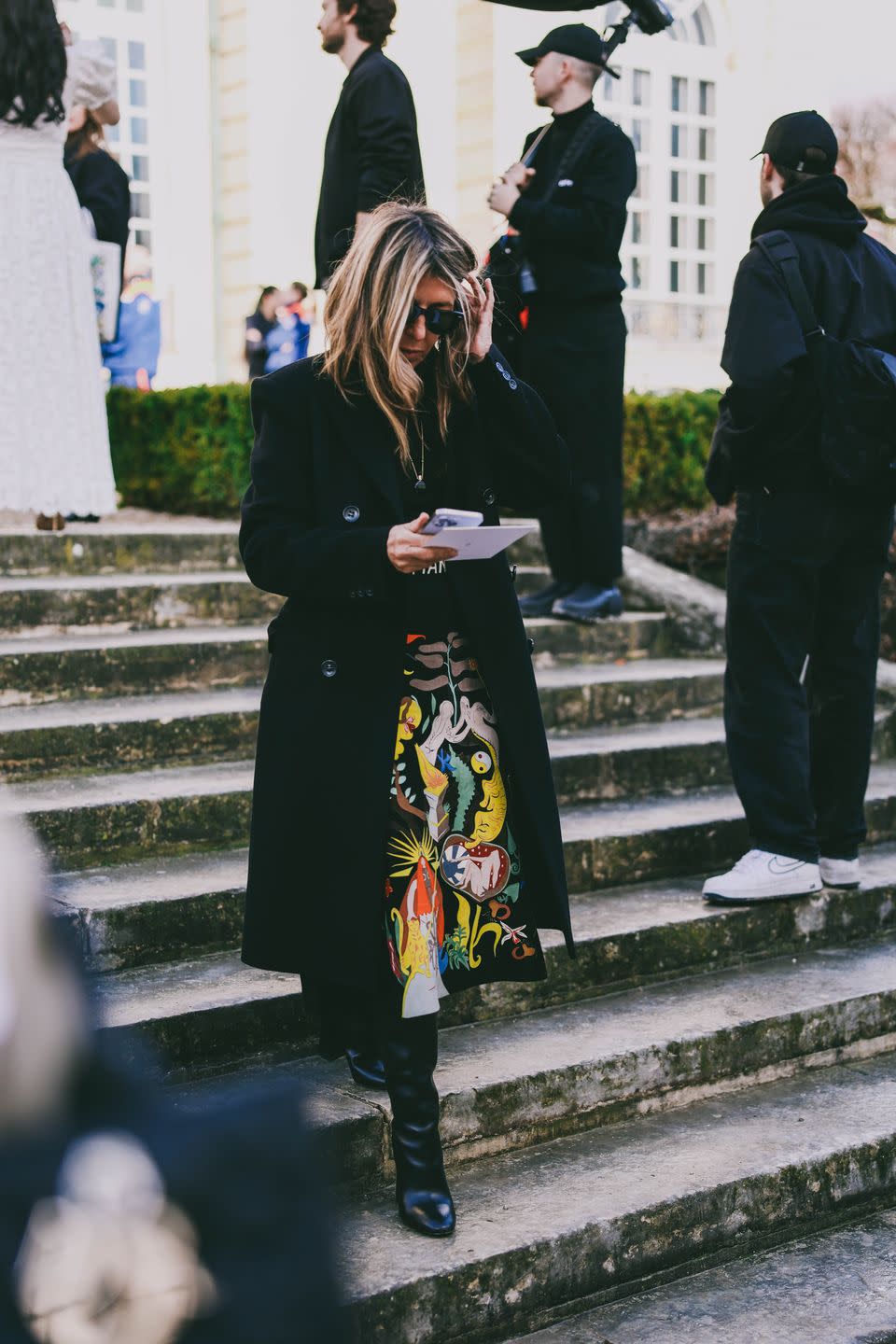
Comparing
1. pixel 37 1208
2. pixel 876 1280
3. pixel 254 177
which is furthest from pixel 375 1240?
pixel 254 177

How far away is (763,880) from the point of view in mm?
4484

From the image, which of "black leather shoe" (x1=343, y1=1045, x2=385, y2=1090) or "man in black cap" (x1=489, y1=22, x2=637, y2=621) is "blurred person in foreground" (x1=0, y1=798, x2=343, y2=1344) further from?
"man in black cap" (x1=489, y1=22, x2=637, y2=621)

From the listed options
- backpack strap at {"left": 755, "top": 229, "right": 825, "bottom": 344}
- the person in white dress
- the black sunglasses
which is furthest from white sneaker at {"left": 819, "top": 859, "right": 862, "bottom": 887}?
the person in white dress

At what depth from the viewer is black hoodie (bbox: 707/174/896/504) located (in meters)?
4.22

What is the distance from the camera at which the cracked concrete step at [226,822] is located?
427 centimetres

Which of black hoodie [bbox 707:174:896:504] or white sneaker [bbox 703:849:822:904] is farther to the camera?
white sneaker [bbox 703:849:822:904]

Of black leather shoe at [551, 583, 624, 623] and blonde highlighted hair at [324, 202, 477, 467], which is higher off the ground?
blonde highlighted hair at [324, 202, 477, 467]

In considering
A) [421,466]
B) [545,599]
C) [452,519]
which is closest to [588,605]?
[545,599]

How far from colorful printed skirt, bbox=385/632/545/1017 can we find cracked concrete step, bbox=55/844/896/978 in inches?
34.0

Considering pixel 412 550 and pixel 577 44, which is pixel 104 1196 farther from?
pixel 577 44

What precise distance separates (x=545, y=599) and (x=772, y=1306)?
3.41m

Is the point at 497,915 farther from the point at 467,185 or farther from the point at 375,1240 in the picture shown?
the point at 467,185

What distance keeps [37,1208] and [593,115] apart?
213 inches

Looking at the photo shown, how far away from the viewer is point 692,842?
4.89 metres
